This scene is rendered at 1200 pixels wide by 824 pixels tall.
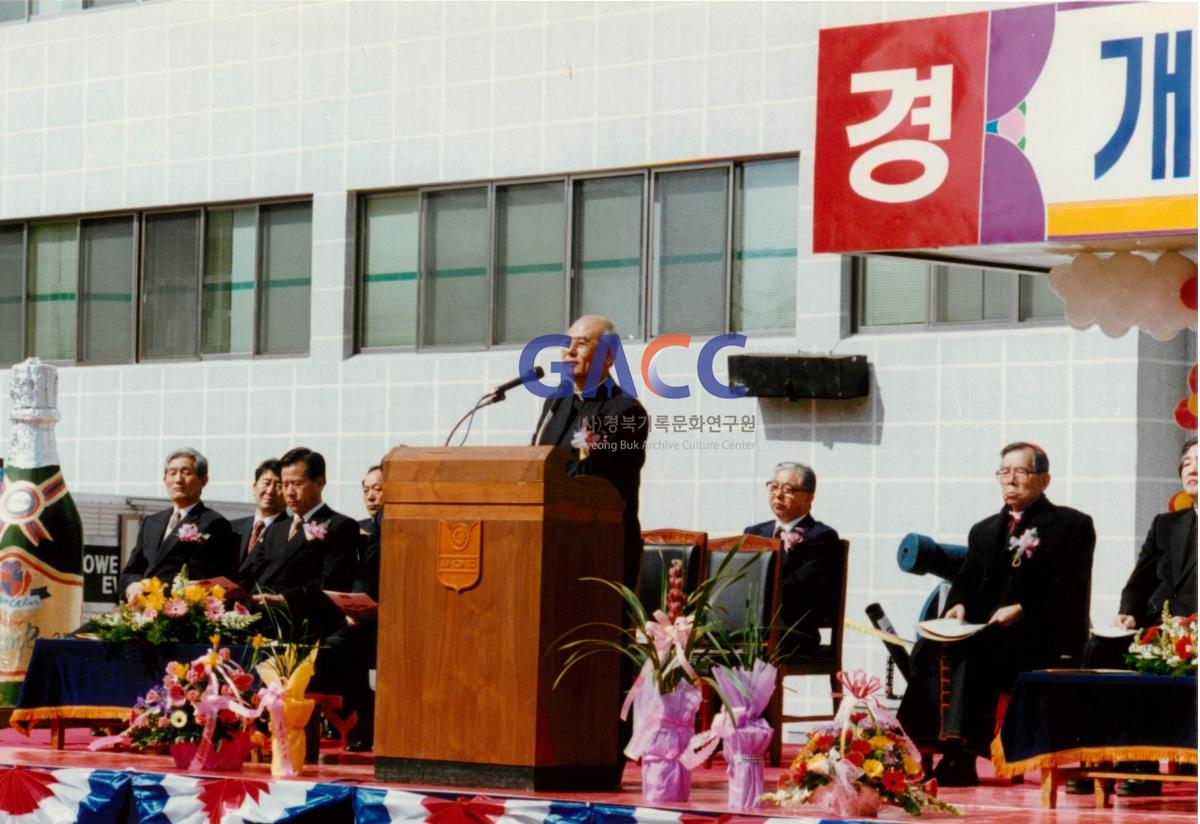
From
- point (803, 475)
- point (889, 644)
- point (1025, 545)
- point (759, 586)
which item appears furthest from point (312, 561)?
point (1025, 545)

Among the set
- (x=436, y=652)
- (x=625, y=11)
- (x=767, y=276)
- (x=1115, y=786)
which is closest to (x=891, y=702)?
(x=767, y=276)

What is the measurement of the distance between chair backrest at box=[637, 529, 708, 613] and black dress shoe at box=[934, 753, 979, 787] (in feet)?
6.41

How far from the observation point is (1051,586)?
8.96 meters

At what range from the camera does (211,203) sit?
653 inches

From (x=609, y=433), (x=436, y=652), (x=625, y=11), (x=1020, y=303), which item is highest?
(x=625, y=11)

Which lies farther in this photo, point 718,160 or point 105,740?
point 718,160

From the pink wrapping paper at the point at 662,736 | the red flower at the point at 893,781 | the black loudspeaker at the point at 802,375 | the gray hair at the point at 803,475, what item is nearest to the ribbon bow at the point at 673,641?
the pink wrapping paper at the point at 662,736

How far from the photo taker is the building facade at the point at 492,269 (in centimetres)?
1291

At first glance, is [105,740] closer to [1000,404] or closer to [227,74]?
[1000,404]

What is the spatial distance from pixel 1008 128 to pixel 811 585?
3.31m

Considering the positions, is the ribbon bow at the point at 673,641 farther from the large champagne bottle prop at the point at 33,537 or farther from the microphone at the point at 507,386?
the large champagne bottle prop at the point at 33,537

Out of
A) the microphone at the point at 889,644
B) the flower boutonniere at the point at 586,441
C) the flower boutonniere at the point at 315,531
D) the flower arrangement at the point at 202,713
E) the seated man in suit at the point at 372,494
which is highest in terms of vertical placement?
the flower boutonniere at the point at 586,441

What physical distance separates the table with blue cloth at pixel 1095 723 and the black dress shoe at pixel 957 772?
0.85m

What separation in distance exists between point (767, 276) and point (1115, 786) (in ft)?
19.0
